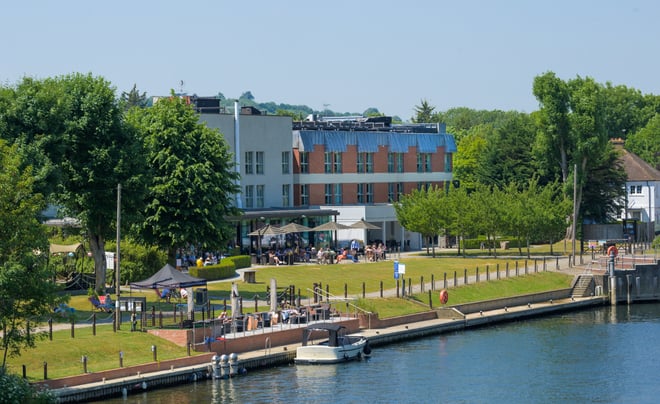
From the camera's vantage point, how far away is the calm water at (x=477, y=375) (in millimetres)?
55812

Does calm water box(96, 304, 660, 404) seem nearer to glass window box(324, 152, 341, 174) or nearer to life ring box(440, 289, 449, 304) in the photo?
life ring box(440, 289, 449, 304)

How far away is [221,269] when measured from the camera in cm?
8469

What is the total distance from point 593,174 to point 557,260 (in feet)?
80.5

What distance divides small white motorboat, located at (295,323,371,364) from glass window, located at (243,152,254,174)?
1590 inches

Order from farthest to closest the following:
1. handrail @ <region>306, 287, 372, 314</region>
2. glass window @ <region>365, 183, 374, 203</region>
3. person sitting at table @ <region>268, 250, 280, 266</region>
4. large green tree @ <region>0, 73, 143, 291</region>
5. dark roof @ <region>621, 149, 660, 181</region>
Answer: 1. dark roof @ <region>621, 149, 660, 181</region>
2. glass window @ <region>365, 183, 374, 203</region>
3. person sitting at table @ <region>268, 250, 280, 266</region>
4. handrail @ <region>306, 287, 372, 314</region>
5. large green tree @ <region>0, 73, 143, 291</region>

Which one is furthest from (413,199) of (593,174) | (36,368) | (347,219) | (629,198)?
(36,368)

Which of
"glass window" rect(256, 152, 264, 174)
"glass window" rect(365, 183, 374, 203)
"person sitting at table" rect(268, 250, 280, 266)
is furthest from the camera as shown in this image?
"glass window" rect(365, 183, 374, 203)

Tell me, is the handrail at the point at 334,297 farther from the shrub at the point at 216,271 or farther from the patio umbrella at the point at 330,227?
the patio umbrella at the point at 330,227

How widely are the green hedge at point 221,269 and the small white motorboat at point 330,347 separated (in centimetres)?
1674

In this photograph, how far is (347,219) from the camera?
4370 inches

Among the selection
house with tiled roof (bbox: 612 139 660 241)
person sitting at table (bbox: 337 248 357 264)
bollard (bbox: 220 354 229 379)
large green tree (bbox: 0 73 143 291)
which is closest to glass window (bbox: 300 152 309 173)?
person sitting at table (bbox: 337 248 357 264)

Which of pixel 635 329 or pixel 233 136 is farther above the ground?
pixel 233 136

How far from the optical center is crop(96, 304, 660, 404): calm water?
55.8 m

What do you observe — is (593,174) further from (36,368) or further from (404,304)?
(36,368)
